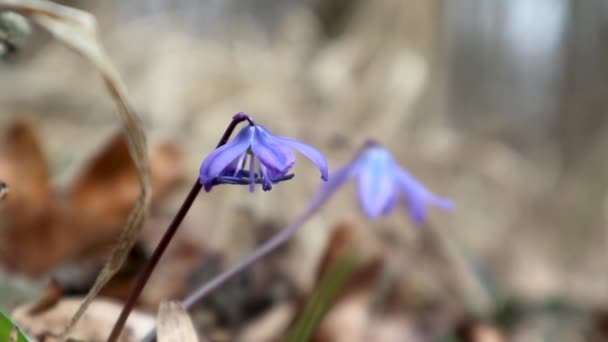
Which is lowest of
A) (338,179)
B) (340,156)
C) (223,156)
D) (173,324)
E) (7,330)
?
(7,330)

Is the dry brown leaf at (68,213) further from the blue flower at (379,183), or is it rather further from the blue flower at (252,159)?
the blue flower at (252,159)

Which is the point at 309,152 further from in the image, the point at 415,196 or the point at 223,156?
the point at 415,196

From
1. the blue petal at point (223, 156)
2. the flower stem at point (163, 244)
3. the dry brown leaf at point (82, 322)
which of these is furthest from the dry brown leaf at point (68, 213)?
the blue petal at point (223, 156)

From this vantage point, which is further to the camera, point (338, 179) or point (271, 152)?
point (338, 179)

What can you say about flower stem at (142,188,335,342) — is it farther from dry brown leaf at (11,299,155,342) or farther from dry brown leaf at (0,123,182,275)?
dry brown leaf at (0,123,182,275)

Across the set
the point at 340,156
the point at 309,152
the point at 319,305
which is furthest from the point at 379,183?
the point at 340,156

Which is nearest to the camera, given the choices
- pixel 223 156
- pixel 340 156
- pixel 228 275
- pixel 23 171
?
pixel 223 156

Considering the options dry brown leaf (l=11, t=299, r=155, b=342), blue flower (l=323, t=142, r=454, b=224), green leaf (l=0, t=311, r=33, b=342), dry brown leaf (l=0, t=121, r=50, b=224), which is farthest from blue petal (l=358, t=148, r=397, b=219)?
dry brown leaf (l=0, t=121, r=50, b=224)
